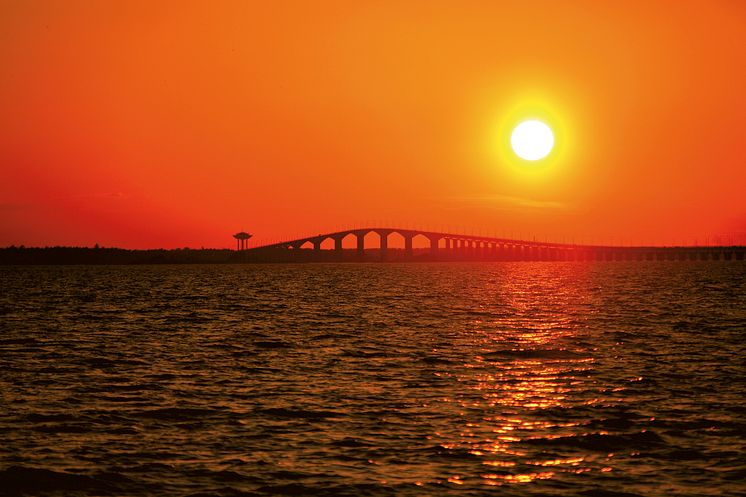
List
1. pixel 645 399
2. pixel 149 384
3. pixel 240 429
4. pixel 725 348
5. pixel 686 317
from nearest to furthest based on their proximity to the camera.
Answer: pixel 240 429, pixel 645 399, pixel 149 384, pixel 725 348, pixel 686 317

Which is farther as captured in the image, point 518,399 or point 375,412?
point 518,399

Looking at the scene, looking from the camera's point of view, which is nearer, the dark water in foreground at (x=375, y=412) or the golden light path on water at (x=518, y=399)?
the dark water in foreground at (x=375, y=412)

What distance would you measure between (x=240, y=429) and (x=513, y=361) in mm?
15019

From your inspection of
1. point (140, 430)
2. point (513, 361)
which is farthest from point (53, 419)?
point (513, 361)

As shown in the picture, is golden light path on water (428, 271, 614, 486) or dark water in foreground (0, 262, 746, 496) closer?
dark water in foreground (0, 262, 746, 496)

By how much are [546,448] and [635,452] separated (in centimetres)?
175

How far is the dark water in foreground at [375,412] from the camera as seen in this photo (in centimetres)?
1695

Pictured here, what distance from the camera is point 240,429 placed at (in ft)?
69.1

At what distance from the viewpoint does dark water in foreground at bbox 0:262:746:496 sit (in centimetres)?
1695

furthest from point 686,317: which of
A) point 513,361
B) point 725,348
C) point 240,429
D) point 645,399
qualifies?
point 240,429

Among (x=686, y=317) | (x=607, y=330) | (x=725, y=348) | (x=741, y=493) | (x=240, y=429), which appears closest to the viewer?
(x=741, y=493)

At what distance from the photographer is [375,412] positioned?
22859mm

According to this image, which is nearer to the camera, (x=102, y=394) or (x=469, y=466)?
(x=469, y=466)

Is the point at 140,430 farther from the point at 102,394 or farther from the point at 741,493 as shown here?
the point at 741,493
